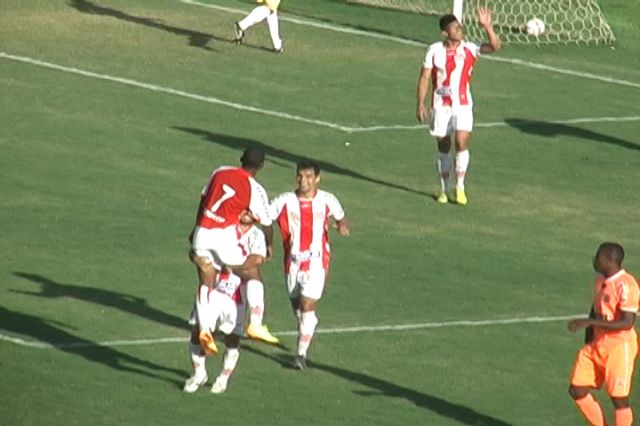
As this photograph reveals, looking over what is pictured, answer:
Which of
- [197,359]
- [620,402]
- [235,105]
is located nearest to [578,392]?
[620,402]

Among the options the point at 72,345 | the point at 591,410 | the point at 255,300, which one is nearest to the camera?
the point at 591,410

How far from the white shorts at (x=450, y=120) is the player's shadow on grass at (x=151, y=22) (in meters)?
8.01

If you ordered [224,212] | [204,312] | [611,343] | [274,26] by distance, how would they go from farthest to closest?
[274,26]
[224,212]
[204,312]
[611,343]

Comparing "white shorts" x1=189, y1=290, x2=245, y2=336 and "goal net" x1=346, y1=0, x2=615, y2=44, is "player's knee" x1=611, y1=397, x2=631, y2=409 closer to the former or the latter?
"white shorts" x1=189, y1=290, x2=245, y2=336

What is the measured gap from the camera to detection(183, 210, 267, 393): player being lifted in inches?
747

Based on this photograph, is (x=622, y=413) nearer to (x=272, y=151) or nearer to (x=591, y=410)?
(x=591, y=410)

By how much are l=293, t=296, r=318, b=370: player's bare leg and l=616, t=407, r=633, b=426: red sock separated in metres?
3.31

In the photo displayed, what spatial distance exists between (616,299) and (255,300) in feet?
12.6

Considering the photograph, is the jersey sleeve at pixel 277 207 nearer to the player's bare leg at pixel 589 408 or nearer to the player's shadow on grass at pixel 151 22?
the player's bare leg at pixel 589 408

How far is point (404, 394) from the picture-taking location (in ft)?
64.5

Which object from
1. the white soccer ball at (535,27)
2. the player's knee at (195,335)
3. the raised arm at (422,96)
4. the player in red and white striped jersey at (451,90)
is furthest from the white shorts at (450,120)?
the white soccer ball at (535,27)

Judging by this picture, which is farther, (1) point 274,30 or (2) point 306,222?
(1) point 274,30

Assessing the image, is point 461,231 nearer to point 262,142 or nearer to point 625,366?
point 262,142

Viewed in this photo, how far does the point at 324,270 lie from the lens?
2022 cm
